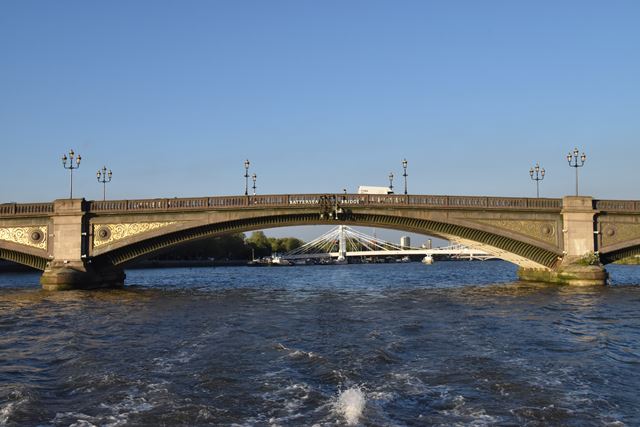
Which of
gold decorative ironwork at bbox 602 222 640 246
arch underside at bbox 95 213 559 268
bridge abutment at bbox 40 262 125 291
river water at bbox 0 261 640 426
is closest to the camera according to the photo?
river water at bbox 0 261 640 426

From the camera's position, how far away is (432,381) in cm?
1292

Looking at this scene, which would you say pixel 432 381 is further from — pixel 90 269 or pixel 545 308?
pixel 90 269

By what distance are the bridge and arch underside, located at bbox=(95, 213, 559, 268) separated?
0.40 ft

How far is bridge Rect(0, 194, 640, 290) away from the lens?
144 feet

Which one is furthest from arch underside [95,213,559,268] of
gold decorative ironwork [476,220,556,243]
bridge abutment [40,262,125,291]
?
bridge abutment [40,262,125,291]

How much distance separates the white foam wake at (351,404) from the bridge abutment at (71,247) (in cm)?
3615

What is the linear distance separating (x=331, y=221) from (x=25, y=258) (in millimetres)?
24741

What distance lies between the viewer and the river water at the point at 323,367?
10.6m

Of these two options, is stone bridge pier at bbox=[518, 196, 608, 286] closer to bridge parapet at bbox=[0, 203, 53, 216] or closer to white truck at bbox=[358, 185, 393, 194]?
white truck at bbox=[358, 185, 393, 194]

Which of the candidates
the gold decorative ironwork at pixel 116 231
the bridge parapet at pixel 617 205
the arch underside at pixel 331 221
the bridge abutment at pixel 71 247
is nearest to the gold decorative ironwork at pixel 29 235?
the bridge abutment at pixel 71 247

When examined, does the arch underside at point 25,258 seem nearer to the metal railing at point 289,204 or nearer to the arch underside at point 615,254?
the metal railing at point 289,204

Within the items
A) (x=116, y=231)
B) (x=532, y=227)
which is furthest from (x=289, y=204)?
(x=532, y=227)

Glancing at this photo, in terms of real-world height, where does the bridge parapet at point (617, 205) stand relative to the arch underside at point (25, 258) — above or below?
above

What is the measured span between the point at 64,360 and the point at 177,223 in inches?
1136
